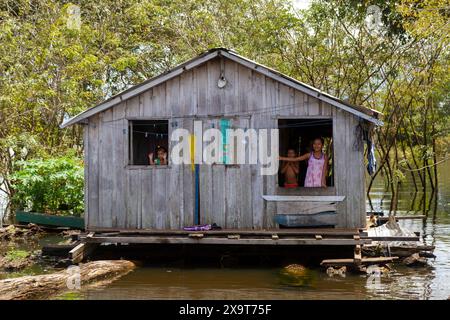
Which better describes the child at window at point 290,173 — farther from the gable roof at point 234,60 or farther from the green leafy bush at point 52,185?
the green leafy bush at point 52,185

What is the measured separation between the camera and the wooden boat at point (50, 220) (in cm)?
1825

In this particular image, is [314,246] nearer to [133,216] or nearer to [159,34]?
[133,216]

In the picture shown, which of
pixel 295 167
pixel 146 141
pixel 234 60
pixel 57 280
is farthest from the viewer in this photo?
pixel 146 141

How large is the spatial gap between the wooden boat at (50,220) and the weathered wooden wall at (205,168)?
11.6 ft

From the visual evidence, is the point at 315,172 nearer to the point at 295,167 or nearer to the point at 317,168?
the point at 317,168

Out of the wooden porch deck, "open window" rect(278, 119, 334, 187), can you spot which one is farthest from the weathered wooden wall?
"open window" rect(278, 119, 334, 187)

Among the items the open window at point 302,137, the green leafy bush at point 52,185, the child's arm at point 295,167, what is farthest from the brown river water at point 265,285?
the green leafy bush at point 52,185

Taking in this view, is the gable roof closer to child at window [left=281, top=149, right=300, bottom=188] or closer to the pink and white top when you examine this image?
the pink and white top

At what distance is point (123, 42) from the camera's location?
29062mm

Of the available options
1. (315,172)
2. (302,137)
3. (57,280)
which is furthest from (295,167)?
(57,280)

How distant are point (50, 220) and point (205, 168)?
634 cm

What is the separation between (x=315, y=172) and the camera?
1469cm

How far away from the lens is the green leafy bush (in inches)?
744
